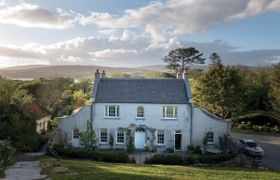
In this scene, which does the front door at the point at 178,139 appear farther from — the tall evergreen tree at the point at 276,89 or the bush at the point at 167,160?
the tall evergreen tree at the point at 276,89

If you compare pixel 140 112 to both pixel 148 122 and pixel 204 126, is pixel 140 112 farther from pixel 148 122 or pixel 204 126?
pixel 204 126

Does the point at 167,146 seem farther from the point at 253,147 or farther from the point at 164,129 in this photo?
the point at 253,147

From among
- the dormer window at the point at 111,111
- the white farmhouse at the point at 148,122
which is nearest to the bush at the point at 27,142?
the white farmhouse at the point at 148,122

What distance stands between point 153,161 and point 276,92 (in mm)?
32623

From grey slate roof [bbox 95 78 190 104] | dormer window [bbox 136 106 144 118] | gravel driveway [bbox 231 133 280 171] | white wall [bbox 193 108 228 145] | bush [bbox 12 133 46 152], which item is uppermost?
grey slate roof [bbox 95 78 190 104]

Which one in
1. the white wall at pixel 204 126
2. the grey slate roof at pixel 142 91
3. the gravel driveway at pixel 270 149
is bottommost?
the gravel driveway at pixel 270 149

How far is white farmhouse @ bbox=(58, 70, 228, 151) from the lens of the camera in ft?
149

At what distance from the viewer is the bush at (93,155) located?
36.5 m

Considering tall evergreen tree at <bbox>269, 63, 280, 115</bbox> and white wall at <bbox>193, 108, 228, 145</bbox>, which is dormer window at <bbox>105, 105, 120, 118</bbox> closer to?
white wall at <bbox>193, 108, 228, 145</bbox>

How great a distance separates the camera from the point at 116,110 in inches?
1802

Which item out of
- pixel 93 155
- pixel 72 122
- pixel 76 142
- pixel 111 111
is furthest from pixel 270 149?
pixel 72 122

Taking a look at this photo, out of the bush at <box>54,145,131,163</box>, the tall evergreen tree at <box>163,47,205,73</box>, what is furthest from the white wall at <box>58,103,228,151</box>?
the tall evergreen tree at <box>163,47,205,73</box>

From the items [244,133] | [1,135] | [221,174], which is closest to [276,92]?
[244,133]

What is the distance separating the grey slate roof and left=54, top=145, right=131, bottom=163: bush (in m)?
8.78
